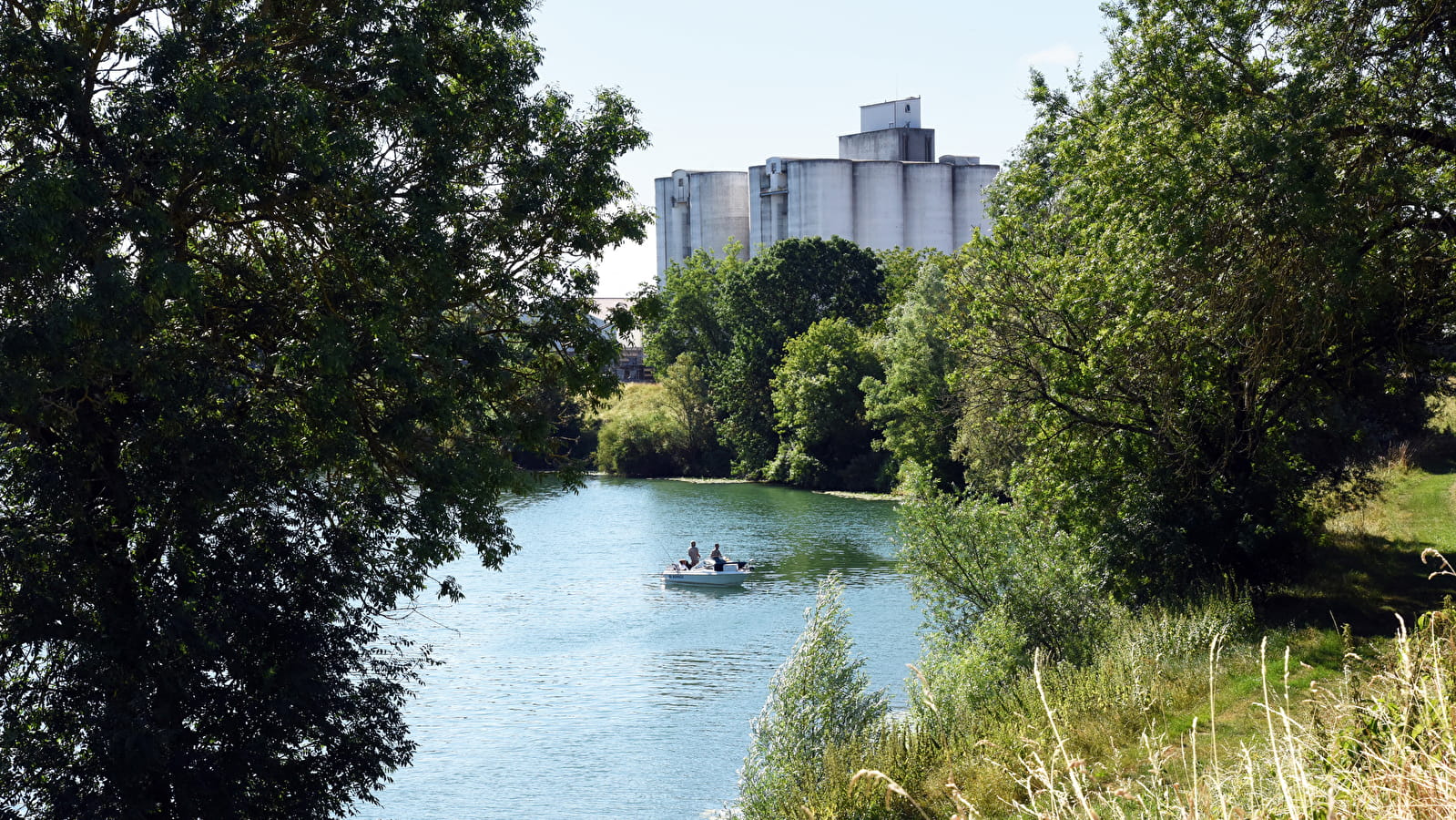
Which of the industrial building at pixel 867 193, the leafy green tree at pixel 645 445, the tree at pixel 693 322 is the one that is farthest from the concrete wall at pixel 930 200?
the leafy green tree at pixel 645 445

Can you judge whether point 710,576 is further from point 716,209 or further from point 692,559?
point 716,209

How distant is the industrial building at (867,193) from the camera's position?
9194 centimetres

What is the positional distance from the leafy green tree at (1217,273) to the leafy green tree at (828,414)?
126 ft

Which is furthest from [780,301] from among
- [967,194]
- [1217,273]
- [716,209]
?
[1217,273]

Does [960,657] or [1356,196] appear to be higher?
[1356,196]

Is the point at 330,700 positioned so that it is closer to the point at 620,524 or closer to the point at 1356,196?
the point at 1356,196

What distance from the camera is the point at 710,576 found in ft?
116

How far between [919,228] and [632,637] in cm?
7079

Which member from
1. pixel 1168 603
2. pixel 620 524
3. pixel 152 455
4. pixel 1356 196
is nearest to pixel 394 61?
pixel 152 455

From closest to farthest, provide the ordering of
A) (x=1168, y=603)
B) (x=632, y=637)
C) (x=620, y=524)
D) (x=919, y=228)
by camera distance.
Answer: (x=1168, y=603) < (x=632, y=637) < (x=620, y=524) < (x=919, y=228)

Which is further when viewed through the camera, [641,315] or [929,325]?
[929,325]

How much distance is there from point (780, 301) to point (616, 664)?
50.9 m

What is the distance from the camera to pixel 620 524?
164 ft

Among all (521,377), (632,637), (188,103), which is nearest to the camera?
(188,103)
